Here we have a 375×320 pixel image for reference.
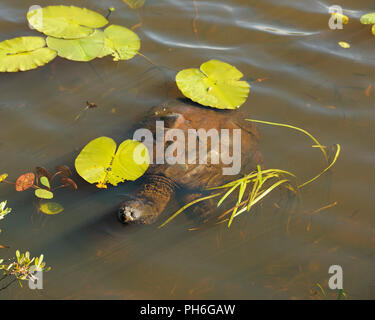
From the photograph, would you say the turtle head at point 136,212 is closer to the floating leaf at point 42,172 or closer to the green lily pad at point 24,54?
the floating leaf at point 42,172

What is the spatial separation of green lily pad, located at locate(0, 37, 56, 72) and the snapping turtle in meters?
1.23

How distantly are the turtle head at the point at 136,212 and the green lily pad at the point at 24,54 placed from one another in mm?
1640

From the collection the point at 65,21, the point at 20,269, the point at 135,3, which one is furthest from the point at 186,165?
the point at 135,3

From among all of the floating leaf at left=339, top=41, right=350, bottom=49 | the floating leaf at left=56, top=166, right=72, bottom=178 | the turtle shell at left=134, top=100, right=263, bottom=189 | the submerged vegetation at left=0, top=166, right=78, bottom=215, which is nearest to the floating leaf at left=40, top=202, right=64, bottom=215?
the submerged vegetation at left=0, top=166, right=78, bottom=215

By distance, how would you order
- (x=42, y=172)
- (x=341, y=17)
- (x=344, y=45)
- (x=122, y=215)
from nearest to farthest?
(x=122, y=215), (x=42, y=172), (x=344, y=45), (x=341, y=17)

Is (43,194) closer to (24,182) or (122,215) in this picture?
(24,182)

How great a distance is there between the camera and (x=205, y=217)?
2.84 m

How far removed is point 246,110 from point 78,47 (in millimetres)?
1725

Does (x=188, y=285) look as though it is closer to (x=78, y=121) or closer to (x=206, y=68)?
(x=78, y=121)

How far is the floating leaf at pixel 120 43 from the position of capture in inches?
146

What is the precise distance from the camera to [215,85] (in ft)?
11.3

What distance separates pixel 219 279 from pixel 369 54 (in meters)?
3.03
